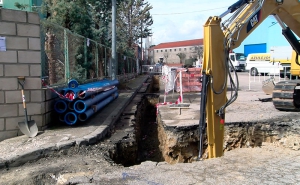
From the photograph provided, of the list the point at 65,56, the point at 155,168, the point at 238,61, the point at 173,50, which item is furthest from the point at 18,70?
the point at 173,50

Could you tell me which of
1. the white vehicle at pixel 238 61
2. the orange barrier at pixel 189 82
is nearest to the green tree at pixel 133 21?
the white vehicle at pixel 238 61

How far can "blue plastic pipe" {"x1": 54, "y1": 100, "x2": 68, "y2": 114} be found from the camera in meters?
7.10

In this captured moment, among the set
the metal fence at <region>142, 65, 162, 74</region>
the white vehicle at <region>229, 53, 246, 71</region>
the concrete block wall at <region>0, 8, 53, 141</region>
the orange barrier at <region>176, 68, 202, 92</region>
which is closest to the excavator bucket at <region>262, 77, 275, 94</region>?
the orange barrier at <region>176, 68, 202, 92</region>

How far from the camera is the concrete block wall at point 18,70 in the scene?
616cm

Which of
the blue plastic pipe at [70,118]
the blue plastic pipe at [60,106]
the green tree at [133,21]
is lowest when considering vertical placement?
the blue plastic pipe at [70,118]

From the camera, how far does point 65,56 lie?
9.12 meters

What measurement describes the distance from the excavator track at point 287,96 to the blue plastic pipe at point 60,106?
6.51m

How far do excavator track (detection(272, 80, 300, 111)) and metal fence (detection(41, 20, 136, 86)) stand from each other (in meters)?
6.63

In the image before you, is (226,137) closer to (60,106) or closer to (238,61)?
(60,106)

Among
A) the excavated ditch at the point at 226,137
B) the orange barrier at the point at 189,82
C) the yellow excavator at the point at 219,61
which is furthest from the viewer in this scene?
the orange barrier at the point at 189,82

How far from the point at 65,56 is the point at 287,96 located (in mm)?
→ 6960

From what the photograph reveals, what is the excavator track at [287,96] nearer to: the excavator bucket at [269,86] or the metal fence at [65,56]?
the excavator bucket at [269,86]

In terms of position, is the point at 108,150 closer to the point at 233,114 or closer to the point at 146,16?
the point at 233,114

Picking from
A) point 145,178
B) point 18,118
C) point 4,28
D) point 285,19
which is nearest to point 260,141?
point 285,19
